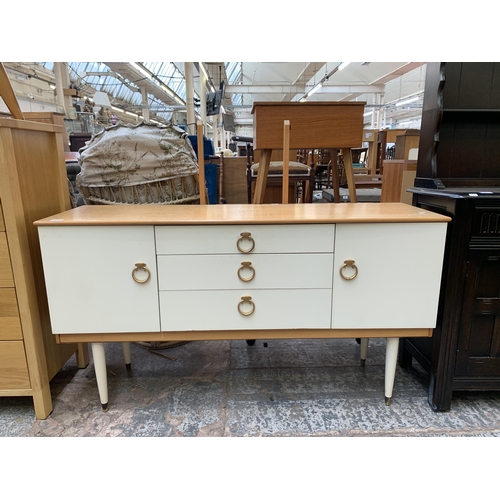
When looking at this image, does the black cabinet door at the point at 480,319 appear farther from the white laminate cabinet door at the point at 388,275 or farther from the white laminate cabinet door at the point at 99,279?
the white laminate cabinet door at the point at 99,279

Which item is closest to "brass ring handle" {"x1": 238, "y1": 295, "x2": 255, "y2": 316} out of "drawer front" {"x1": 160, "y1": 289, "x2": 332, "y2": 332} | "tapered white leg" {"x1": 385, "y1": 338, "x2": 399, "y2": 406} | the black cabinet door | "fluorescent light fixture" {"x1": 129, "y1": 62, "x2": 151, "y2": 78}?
"drawer front" {"x1": 160, "y1": 289, "x2": 332, "y2": 332}

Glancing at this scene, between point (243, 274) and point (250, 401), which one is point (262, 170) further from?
point (250, 401)

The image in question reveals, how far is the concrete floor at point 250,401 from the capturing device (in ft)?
4.26

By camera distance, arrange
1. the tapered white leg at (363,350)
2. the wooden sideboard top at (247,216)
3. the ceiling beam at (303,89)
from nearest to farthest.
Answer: the wooden sideboard top at (247,216) → the tapered white leg at (363,350) → the ceiling beam at (303,89)

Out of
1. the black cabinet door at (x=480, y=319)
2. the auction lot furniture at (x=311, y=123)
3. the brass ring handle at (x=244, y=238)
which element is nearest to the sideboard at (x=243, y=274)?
the brass ring handle at (x=244, y=238)

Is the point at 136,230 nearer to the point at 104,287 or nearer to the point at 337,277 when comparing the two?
the point at 104,287

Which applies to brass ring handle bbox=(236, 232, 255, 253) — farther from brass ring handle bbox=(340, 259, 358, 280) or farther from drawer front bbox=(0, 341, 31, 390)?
drawer front bbox=(0, 341, 31, 390)

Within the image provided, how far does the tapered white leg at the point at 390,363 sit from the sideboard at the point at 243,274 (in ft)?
0.21

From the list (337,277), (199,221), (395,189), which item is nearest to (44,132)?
(199,221)

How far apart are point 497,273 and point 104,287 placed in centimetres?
145

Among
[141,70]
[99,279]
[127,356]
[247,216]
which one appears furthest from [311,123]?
[141,70]

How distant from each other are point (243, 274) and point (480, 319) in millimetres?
934

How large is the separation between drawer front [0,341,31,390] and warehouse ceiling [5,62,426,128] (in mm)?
7078

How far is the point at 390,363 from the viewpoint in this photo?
54.2 inches
